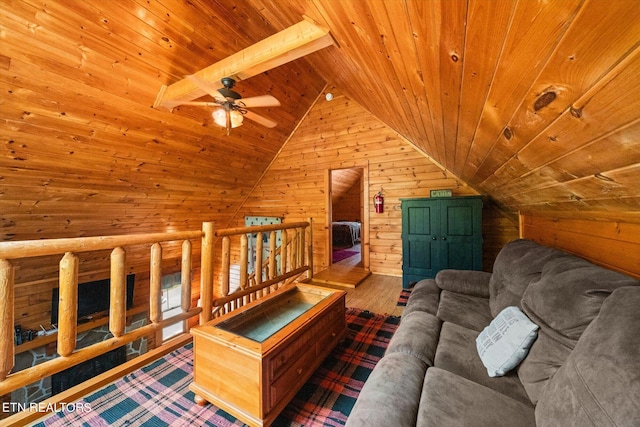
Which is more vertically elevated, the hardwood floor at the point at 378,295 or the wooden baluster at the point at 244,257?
the wooden baluster at the point at 244,257

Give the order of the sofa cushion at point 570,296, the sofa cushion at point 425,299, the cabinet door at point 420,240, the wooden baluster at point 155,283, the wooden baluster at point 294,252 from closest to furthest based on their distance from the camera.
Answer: the sofa cushion at point 570,296 < the wooden baluster at point 155,283 < the sofa cushion at point 425,299 < the cabinet door at point 420,240 < the wooden baluster at point 294,252

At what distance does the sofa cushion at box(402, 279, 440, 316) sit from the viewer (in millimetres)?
2064

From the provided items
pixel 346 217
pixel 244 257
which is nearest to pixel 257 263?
pixel 244 257

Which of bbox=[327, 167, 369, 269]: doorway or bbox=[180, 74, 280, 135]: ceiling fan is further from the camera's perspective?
bbox=[327, 167, 369, 269]: doorway

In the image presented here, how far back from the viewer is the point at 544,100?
2.69 feet

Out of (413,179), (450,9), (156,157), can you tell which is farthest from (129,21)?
(413,179)

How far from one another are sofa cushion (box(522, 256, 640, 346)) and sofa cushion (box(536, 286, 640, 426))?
0.40 ft

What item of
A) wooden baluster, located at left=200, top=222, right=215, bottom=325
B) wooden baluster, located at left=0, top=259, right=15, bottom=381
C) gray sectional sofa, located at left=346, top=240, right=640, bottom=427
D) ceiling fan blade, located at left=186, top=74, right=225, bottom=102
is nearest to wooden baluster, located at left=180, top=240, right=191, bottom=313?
wooden baluster, located at left=200, top=222, right=215, bottom=325

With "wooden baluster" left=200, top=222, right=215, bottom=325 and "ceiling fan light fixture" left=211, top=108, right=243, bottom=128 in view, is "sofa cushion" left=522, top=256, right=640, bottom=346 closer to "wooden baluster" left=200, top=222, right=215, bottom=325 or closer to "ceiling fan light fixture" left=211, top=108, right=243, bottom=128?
"wooden baluster" left=200, top=222, right=215, bottom=325

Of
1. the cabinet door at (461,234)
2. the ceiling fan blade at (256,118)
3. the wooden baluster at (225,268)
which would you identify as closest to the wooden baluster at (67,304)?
the wooden baluster at (225,268)

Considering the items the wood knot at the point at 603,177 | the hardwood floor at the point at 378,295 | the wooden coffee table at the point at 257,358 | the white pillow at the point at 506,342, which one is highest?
the wood knot at the point at 603,177

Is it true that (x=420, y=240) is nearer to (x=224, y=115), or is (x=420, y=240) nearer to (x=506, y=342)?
(x=506, y=342)

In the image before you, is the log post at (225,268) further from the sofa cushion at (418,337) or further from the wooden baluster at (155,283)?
the sofa cushion at (418,337)

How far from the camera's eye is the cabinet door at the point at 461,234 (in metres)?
3.21
